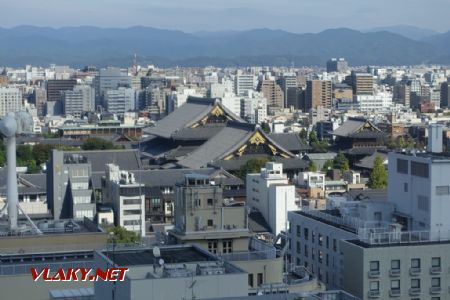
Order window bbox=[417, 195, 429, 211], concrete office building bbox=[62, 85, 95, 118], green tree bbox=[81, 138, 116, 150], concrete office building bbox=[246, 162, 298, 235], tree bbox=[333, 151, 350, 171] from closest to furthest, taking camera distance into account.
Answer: window bbox=[417, 195, 429, 211]
concrete office building bbox=[246, 162, 298, 235]
tree bbox=[333, 151, 350, 171]
green tree bbox=[81, 138, 116, 150]
concrete office building bbox=[62, 85, 95, 118]

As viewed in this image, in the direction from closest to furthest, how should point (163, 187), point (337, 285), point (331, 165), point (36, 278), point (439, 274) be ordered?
point (36, 278)
point (439, 274)
point (337, 285)
point (163, 187)
point (331, 165)

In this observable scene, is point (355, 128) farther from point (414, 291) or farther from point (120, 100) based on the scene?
point (120, 100)

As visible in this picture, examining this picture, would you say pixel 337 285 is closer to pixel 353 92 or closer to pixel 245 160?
pixel 245 160

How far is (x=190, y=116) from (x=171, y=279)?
3358 centimetres

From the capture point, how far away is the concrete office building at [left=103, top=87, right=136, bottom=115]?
85.9 m

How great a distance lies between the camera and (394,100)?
91.1 metres

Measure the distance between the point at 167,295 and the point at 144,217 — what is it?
56.5 ft

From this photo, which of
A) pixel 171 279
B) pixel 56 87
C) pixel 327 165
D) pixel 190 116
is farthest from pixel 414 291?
pixel 56 87

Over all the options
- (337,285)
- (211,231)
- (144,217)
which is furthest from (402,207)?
(144,217)

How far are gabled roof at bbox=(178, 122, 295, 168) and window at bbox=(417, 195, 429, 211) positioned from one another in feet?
69.3

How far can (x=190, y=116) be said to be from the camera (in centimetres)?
4347

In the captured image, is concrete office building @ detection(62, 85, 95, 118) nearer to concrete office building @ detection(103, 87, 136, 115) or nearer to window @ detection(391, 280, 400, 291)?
concrete office building @ detection(103, 87, 136, 115)

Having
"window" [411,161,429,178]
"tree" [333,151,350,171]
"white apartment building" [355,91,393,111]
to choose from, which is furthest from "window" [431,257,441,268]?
"white apartment building" [355,91,393,111]

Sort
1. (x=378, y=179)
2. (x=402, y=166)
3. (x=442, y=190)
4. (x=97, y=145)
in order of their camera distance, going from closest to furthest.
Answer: (x=442, y=190) → (x=402, y=166) → (x=378, y=179) → (x=97, y=145)
